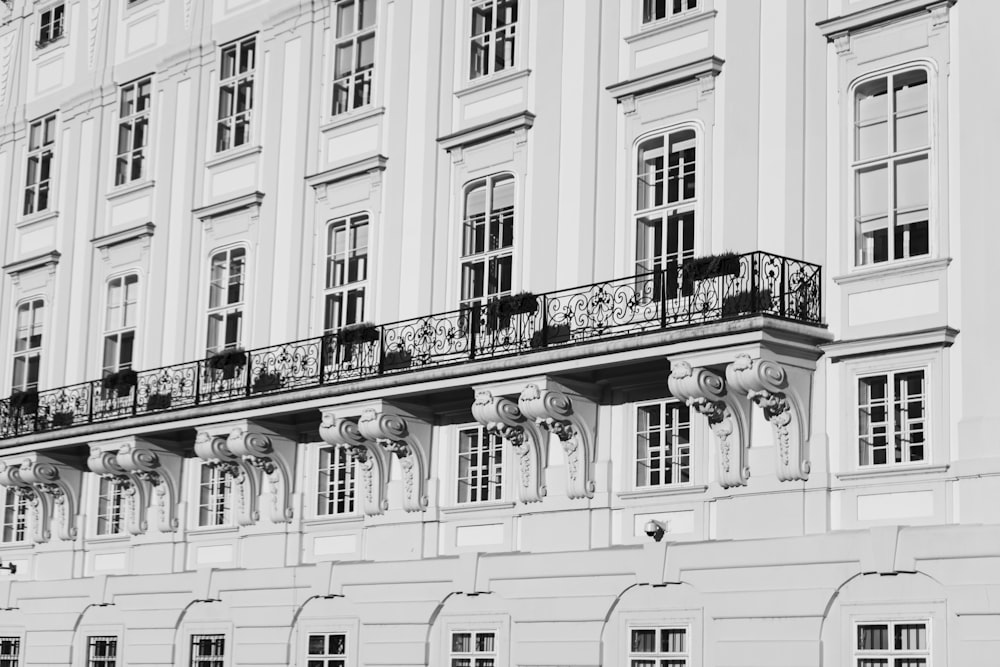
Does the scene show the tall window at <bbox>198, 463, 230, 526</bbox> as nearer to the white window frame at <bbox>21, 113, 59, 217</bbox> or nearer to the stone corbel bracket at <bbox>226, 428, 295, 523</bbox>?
the stone corbel bracket at <bbox>226, 428, 295, 523</bbox>

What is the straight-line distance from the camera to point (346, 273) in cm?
3003

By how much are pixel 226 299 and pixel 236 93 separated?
3.77 metres

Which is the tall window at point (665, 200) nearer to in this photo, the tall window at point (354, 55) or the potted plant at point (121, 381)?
the tall window at point (354, 55)

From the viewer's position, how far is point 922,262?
2214 cm

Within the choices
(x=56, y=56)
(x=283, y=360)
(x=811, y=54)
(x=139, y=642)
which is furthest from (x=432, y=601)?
(x=56, y=56)

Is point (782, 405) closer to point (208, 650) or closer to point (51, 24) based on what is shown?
point (208, 650)

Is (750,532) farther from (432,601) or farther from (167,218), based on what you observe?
(167,218)

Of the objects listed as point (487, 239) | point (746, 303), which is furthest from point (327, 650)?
point (746, 303)

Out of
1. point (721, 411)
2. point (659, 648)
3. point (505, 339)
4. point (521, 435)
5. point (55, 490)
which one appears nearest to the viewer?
point (721, 411)

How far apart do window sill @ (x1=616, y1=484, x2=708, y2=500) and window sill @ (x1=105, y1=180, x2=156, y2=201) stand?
13.4 m

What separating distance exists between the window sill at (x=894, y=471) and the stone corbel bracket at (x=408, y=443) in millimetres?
7396

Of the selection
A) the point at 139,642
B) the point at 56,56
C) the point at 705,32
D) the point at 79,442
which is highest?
the point at 56,56

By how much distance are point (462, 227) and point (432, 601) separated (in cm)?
566

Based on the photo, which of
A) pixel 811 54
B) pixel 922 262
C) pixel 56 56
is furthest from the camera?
pixel 56 56
